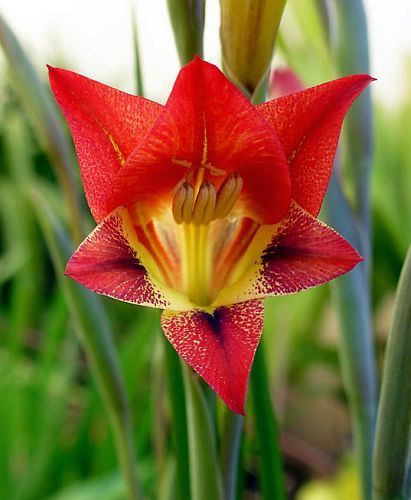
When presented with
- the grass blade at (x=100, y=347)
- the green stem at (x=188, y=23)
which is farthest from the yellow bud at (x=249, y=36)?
the grass blade at (x=100, y=347)

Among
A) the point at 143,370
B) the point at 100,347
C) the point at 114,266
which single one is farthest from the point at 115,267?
the point at 143,370

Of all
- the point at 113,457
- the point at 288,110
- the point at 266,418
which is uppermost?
the point at 288,110

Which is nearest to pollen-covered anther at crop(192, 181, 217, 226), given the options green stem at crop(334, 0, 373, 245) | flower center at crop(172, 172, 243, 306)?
flower center at crop(172, 172, 243, 306)

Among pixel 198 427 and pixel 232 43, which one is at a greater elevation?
pixel 232 43

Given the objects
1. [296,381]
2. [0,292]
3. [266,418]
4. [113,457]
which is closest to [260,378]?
[266,418]

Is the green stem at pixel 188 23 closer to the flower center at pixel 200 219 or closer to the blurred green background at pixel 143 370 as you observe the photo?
the flower center at pixel 200 219

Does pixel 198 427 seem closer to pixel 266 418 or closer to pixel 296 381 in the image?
pixel 266 418

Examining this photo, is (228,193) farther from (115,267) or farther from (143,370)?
(143,370)
